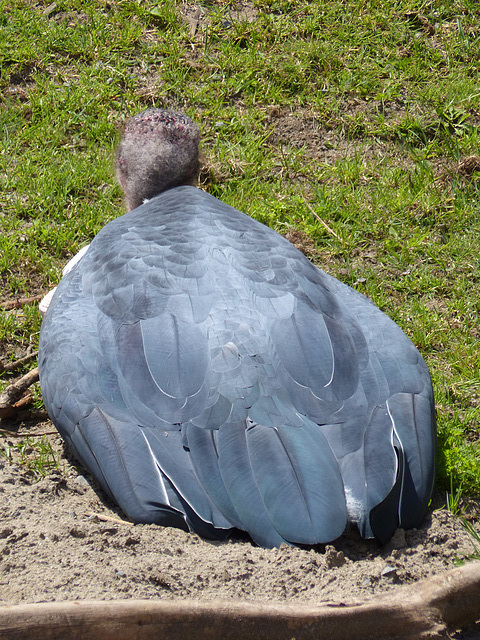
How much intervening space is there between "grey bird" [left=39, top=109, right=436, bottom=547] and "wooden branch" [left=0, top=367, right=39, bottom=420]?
532mm

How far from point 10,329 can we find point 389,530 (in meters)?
2.60

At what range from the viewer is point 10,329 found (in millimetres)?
4453

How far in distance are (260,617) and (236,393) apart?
92 cm

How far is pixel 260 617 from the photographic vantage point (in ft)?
7.16

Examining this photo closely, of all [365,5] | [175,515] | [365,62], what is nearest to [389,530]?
[175,515]

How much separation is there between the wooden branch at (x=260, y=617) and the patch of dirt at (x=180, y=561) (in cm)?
11

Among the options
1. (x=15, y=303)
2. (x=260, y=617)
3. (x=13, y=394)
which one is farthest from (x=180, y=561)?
(x=15, y=303)

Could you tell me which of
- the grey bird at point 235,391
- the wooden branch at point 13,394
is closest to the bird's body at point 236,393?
the grey bird at point 235,391

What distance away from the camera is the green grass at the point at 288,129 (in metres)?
4.88

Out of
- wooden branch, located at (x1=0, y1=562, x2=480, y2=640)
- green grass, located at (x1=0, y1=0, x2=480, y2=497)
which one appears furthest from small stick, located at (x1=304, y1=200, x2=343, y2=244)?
wooden branch, located at (x1=0, y1=562, x2=480, y2=640)

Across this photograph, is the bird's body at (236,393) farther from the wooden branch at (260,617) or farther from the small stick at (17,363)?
the small stick at (17,363)

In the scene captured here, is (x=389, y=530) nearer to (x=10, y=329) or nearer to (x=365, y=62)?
(x=10, y=329)

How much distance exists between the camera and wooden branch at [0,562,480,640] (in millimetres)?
2064

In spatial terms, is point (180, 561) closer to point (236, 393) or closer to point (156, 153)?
point (236, 393)
